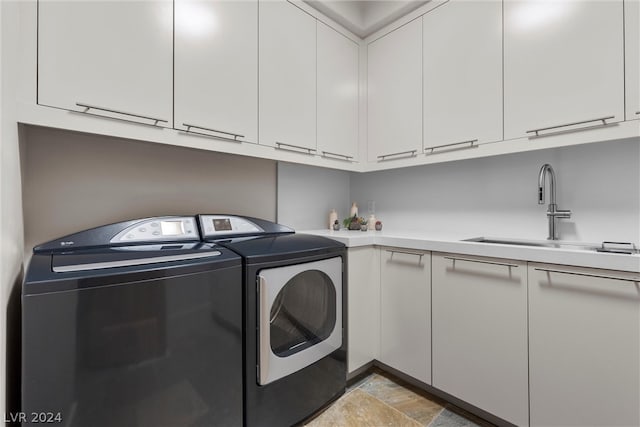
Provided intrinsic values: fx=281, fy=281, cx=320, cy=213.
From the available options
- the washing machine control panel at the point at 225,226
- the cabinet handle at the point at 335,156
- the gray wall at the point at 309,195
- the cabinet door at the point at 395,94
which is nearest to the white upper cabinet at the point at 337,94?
the cabinet handle at the point at 335,156

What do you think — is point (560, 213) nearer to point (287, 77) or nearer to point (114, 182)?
point (287, 77)

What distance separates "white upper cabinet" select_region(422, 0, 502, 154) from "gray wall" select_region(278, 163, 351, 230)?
0.89m

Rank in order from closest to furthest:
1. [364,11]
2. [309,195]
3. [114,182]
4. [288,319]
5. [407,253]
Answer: [288,319] → [114,182] → [407,253] → [364,11] → [309,195]

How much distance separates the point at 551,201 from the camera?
155 centimetres

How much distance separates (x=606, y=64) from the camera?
1232 millimetres

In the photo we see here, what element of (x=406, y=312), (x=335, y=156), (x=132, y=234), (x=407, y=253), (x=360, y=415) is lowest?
(x=360, y=415)

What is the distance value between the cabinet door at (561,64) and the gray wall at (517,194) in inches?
13.3

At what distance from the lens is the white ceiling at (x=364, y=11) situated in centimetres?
188

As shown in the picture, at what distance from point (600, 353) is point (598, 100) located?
3.51ft

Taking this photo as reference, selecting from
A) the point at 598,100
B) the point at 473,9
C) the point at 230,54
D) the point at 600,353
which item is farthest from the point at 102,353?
the point at 473,9

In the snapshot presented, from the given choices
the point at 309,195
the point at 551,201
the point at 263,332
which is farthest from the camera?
the point at 309,195

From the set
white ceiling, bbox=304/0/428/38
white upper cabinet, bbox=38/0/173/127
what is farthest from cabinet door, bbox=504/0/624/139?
white upper cabinet, bbox=38/0/173/127

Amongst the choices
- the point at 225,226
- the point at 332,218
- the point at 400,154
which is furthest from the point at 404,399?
the point at 400,154

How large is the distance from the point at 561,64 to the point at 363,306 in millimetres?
1618
